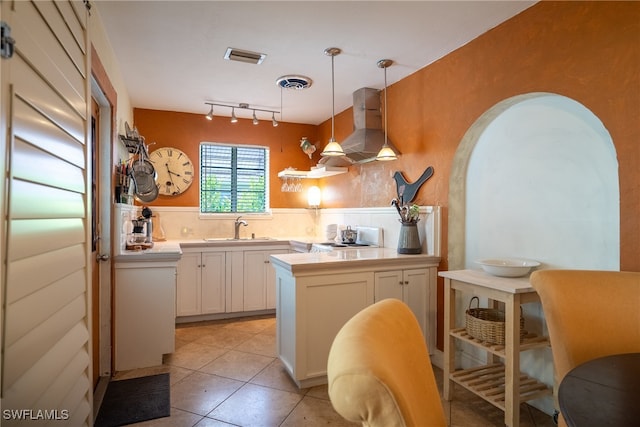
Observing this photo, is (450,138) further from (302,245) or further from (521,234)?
(302,245)

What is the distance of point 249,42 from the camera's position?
2.60 m

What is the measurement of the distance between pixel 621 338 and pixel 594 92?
1.24 m

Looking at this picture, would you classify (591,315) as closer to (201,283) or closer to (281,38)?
(281,38)

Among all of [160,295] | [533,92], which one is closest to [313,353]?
[160,295]

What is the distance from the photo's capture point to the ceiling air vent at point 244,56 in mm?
2738

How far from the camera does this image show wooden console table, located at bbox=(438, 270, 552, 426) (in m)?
1.88

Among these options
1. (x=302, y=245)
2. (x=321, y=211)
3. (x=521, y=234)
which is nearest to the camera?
(x=521, y=234)

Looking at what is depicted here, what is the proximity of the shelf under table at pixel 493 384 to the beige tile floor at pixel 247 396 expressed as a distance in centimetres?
16

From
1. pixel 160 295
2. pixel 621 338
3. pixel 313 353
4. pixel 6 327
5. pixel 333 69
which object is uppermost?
pixel 333 69

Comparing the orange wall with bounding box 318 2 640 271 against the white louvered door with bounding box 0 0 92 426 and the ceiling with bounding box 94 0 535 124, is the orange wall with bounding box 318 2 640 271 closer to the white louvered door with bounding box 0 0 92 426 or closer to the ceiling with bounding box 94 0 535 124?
the ceiling with bounding box 94 0 535 124

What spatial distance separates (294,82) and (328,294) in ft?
6.71

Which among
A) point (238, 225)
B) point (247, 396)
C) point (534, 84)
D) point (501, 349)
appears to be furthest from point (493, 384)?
point (238, 225)

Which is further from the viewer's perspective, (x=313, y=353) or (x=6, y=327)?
(x=313, y=353)

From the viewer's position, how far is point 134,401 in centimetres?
229
